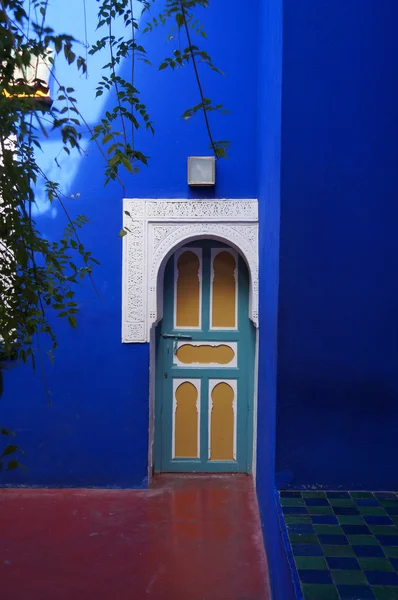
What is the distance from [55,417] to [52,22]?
8.84ft

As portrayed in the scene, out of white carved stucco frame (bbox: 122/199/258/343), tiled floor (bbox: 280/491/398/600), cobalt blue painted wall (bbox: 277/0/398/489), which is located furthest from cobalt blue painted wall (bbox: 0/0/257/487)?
tiled floor (bbox: 280/491/398/600)

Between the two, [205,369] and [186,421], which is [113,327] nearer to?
[205,369]

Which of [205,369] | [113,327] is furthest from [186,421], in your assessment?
[113,327]

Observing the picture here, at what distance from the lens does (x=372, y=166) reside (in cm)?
199

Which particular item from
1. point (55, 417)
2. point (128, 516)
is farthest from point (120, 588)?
point (55, 417)

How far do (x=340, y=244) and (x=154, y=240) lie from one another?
187 cm

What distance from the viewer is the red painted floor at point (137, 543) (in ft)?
8.40

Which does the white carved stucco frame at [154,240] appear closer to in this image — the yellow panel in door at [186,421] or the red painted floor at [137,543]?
the yellow panel in door at [186,421]

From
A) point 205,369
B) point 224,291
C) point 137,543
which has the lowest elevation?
point 137,543

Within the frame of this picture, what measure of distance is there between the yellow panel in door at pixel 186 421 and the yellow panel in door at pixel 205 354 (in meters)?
0.18

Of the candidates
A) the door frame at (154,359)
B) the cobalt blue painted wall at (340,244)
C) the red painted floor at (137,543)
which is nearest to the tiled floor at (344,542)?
the cobalt blue painted wall at (340,244)

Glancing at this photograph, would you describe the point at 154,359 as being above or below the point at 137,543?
above

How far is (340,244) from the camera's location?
79.0 inches

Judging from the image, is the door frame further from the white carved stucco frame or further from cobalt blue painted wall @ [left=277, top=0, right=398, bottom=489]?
cobalt blue painted wall @ [left=277, top=0, right=398, bottom=489]
